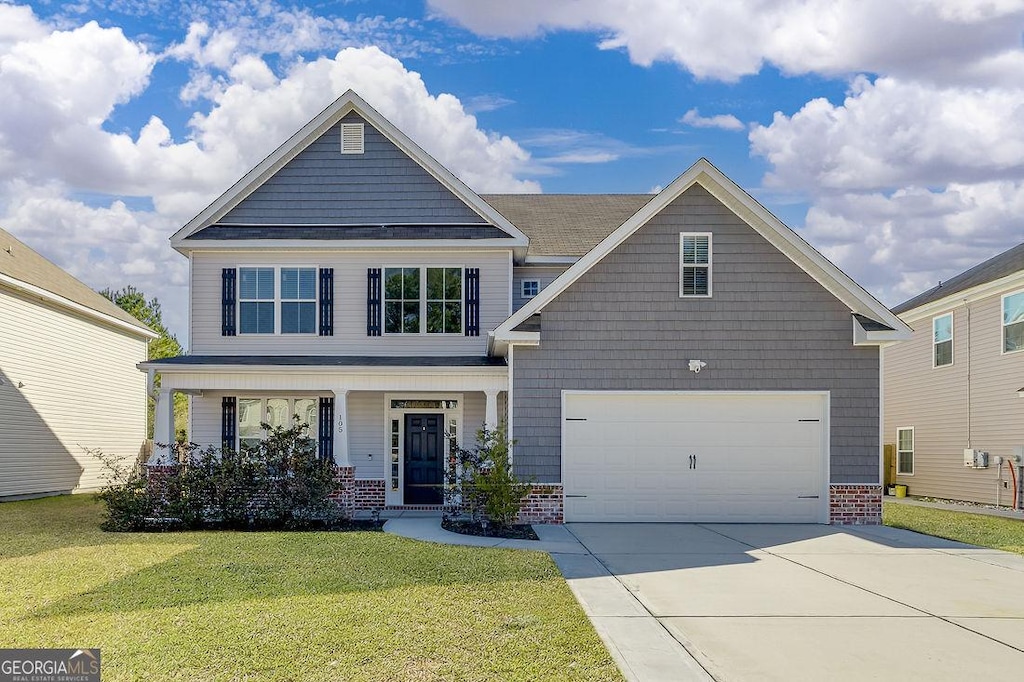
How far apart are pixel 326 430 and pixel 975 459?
14.7 metres

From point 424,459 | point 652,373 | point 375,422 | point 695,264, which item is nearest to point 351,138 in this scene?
point 375,422

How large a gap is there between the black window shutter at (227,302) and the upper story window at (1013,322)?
1673cm

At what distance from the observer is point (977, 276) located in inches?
870

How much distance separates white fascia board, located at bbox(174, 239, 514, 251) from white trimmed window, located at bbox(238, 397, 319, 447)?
313 centimetres

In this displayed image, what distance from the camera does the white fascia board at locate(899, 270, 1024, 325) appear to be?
19453mm

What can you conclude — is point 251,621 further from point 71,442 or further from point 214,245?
point 71,442

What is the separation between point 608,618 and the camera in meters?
8.15

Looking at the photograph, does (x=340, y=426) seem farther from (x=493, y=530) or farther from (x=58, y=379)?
(x=58, y=379)

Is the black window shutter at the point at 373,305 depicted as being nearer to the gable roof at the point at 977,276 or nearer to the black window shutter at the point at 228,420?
the black window shutter at the point at 228,420

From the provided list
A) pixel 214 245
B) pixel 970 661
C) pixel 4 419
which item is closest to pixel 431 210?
pixel 214 245

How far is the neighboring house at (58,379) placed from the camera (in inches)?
811

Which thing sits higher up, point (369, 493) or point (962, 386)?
point (962, 386)

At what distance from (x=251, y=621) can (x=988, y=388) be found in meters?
18.5

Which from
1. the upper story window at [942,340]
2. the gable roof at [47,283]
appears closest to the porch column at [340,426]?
the gable roof at [47,283]
